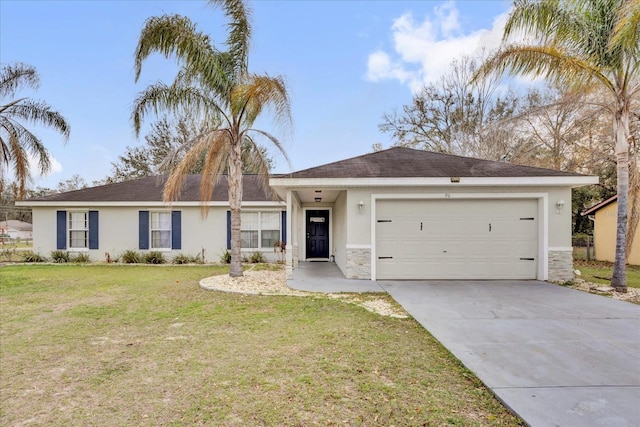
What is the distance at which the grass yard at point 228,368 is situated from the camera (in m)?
2.76

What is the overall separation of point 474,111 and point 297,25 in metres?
14.5

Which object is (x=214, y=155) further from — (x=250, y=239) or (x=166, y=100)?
(x=250, y=239)

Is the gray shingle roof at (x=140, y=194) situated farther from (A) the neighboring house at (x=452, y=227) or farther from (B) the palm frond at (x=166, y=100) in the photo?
(A) the neighboring house at (x=452, y=227)

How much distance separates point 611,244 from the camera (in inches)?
570

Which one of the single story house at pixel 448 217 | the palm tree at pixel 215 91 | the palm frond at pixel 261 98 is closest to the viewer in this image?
the palm frond at pixel 261 98

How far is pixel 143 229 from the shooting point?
13742mm

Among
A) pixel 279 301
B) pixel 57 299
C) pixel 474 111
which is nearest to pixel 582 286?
pixel 279 301

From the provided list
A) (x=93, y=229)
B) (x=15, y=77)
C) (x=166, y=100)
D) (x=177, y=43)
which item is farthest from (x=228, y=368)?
(x=15, y=77)

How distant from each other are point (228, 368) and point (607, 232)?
57.6 ft

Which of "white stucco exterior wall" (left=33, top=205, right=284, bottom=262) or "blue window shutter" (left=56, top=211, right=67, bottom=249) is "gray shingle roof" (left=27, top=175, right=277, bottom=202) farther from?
"blue window shutter" (left=56, top=211, right=67, bottom=249)

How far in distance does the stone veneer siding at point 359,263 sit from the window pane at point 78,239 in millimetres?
11653

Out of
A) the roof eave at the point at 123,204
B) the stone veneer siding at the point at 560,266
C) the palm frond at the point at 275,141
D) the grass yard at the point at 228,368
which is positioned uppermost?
the palm frond at the point at 275,141

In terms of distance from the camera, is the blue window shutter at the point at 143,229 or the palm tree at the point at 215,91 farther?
the blue window shutter at the point at 143,229

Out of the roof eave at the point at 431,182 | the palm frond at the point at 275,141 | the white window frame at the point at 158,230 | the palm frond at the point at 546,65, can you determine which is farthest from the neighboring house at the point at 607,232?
the white window frame at the point at 158,230
